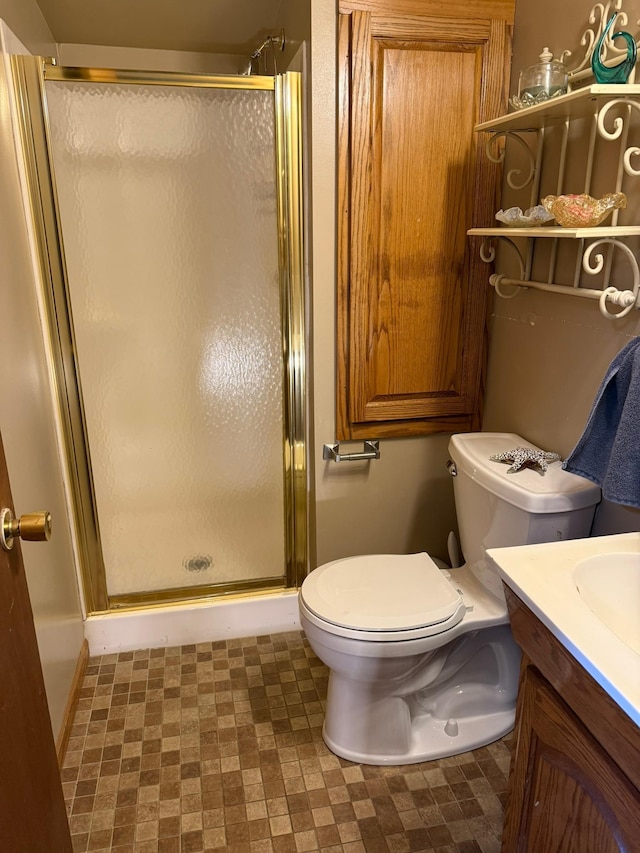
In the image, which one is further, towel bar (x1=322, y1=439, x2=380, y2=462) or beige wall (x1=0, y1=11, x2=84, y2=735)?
towel bar (x1=322, y1=439, x2=380, y2=462)

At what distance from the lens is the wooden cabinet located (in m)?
1.75

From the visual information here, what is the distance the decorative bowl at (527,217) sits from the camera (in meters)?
1.50

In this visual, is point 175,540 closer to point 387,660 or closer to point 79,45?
point 387,660

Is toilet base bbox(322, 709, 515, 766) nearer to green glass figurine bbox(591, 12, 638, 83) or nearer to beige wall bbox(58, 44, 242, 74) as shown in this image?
green glass figurine bbox(591, 12, 638, 83)

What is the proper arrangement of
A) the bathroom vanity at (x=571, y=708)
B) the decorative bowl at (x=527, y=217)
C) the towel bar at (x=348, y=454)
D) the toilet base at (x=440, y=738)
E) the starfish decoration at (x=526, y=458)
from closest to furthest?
the bathroom vanity at (x=571, y=708) < the decorative bowl at (x=527, y=217) < the starfish decoration at (x=526, y=458) < the toilet base at (x=440, y=738) < the towel bar at (x=348, y=454)

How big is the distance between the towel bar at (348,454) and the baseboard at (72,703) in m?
1.05

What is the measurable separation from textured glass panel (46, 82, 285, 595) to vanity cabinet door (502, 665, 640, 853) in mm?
1270

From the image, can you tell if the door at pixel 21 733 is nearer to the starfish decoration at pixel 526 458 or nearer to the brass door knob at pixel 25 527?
the brass door knob at pixel 25 527

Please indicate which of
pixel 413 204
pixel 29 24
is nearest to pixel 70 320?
pixel 29 24

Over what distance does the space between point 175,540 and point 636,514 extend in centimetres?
149

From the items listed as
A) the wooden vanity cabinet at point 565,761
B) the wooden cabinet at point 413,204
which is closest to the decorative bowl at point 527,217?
the wooden cabinet at point 413,204

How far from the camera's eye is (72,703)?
192 centimetres

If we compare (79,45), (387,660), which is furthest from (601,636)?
(79,45)

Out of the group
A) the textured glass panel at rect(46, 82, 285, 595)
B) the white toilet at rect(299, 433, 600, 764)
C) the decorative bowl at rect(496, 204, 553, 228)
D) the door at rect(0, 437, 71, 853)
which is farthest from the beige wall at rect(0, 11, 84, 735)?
the decorative bowl at rect(496, 204, 553, 228)
